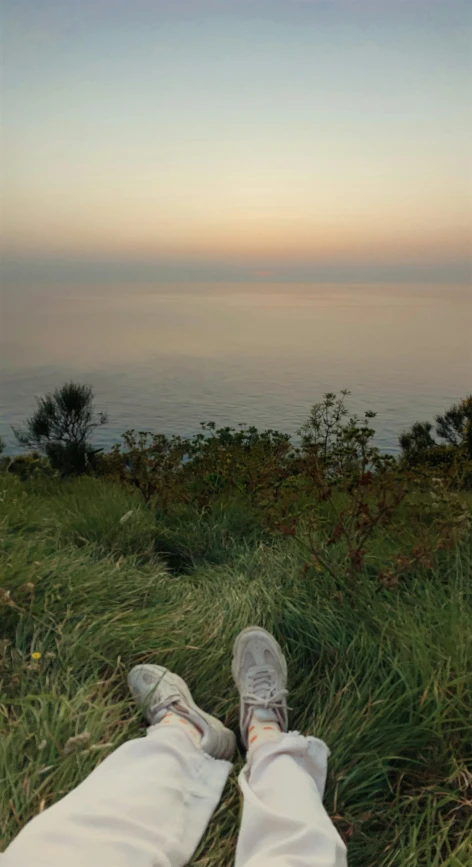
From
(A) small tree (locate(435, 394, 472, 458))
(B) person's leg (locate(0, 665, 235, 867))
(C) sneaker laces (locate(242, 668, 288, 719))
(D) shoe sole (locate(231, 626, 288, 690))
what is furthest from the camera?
(A) small tree (locate(435, 394, 472, 458))

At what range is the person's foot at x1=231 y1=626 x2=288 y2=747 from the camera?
1.57 metres

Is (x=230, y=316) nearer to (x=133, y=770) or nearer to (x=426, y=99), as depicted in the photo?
(x=426, y=99)


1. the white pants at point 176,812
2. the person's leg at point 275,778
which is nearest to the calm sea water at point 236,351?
the person's leg at point 275,778

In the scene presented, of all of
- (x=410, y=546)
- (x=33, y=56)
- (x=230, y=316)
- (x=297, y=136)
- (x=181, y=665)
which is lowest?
(x=181, y=665)

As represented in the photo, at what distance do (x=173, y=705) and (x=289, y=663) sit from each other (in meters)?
0.45

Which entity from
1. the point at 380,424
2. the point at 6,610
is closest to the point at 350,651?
the point at 6,610

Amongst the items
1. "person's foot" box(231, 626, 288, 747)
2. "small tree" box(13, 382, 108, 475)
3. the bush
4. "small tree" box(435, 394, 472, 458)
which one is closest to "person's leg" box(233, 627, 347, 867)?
"person's foot" box(231, 626, 288, 747)

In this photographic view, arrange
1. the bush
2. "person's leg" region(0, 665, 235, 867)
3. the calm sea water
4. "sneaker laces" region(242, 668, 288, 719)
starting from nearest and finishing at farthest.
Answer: "person's leg" region(0, 665, 235, 867) → "sneaker laces" region(242, 668, 288, 719) → the bush → the calm sea water

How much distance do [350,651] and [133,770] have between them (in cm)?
75

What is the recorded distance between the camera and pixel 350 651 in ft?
5.83

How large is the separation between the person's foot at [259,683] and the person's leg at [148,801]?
0.08 metres

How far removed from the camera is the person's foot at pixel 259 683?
1574mm

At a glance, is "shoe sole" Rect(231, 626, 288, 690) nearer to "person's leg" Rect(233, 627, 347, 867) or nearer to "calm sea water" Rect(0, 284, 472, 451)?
"person's leg" Rect(233, 627, 347, 867)

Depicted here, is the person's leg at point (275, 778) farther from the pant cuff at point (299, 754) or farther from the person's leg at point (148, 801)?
the person's leg at point (148, 801)
